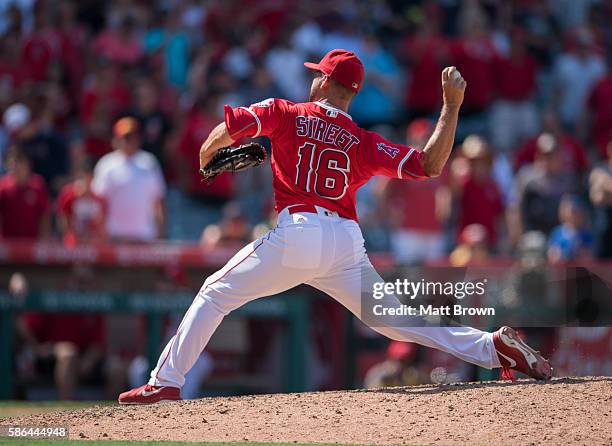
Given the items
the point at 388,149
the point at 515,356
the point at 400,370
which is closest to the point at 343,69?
the point at 388,149

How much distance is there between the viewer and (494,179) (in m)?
12.8

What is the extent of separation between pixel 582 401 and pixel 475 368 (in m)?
3.65

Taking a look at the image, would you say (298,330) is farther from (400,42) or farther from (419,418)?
(400,42)

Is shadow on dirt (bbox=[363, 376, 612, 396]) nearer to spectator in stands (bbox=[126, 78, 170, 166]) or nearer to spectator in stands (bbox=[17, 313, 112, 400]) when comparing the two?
→ spectator in stands (bbox=[17, 313, 112, 400])

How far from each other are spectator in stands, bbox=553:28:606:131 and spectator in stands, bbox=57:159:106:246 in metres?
6.29

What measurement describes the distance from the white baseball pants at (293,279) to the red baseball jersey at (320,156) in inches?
4.6

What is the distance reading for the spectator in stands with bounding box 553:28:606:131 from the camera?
1475cm

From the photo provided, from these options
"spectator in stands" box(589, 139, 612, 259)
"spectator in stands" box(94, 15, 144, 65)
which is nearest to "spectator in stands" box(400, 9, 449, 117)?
"spectator in stands" box(589, 139, 612, 259)

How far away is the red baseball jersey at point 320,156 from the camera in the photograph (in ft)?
21.4

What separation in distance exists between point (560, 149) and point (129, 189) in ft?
16.0

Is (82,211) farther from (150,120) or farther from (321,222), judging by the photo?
(321,222)

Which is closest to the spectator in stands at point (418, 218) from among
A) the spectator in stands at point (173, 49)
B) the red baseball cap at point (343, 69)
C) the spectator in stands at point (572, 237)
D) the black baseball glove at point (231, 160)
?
the spectator in stands at point (572, 237)

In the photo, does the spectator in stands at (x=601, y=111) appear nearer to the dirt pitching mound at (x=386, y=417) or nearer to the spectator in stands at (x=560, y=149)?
the spectator in stands at (x=560, y=149)

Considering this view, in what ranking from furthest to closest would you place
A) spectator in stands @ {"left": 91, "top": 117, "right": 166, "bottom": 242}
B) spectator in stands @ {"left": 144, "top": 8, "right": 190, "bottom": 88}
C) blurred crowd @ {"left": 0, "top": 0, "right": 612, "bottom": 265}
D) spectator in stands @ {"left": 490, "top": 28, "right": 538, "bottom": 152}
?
spectator in stands @ {"left": 490, "top": 28, "right": 538, "bottom": 152} < spectator in stands @ {"left": 144, "top": 8, "right": 190, "bottom": 88} < blurred crowd @ {"left": 0, "top": 0, "right": 612, "bottom": 265} < spectator in stands @ {"left": 91, "top": 117, "right": 166, "bottom": 242}
